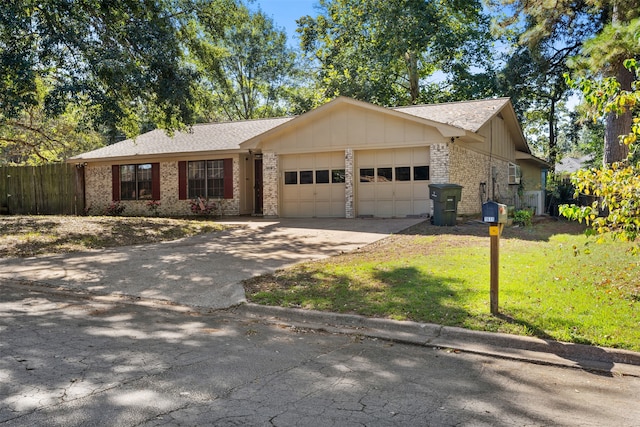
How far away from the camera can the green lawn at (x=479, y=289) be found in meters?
5.18

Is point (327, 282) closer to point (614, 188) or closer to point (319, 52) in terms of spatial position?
point (614, 188)

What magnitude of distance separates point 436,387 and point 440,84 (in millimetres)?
33589

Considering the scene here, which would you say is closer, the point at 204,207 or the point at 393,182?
the point at 393,182

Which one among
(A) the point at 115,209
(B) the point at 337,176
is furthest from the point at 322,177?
(A) the point at 115,209

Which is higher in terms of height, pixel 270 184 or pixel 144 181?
pixel 144 181

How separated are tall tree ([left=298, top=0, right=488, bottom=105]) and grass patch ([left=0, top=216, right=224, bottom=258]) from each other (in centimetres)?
1983

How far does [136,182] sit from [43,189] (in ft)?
14.4

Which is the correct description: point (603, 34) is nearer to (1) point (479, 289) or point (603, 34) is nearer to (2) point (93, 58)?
(1) point (479, 289)

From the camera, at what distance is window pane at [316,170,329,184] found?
18.5m

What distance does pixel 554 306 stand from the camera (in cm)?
573

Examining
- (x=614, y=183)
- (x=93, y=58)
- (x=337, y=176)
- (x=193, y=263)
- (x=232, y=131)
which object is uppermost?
(x=93, y=58)

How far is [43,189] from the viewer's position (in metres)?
22.4

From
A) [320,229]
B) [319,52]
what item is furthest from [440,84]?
[320,229]

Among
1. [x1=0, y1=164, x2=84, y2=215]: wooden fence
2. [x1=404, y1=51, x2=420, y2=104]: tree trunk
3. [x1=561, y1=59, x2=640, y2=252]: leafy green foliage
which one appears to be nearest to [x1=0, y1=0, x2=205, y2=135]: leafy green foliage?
[x1=0, y1=164, x2=84, y2=215]: wooden fence
